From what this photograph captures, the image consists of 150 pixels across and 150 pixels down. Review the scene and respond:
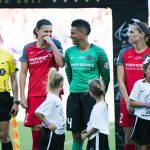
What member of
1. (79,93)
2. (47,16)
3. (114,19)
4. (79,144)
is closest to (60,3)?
(114,19)

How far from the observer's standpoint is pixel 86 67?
681cm

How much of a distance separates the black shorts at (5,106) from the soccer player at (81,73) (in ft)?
2.34

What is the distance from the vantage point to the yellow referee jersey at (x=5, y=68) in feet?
23.4

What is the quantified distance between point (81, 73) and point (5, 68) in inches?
35.5

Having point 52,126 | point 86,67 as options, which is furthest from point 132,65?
point 52,126

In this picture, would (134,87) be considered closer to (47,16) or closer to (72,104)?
(72,104)

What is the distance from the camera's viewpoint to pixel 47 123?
6.20 m

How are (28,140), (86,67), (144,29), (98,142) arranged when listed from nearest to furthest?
(98,142), (144,29), (86,67), (28,140)

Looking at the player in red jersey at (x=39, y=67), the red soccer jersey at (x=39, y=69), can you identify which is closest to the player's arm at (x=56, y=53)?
the player in red jersey at (x=39, y=67)

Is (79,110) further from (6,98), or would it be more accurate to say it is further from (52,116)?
(6,98)

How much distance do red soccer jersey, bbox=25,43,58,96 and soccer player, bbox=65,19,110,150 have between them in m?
0.22

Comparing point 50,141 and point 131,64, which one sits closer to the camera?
point 50,141

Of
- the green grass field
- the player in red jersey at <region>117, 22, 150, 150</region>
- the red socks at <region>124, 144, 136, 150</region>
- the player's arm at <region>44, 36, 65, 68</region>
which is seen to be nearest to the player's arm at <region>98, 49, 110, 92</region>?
the player in red jersey at <region>117, 22, 150, 150</region>

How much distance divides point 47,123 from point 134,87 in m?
0.98
